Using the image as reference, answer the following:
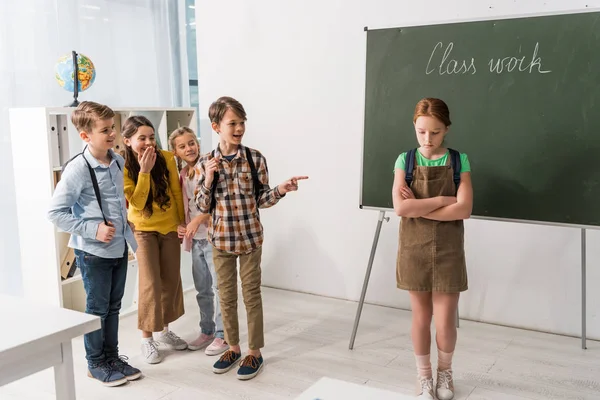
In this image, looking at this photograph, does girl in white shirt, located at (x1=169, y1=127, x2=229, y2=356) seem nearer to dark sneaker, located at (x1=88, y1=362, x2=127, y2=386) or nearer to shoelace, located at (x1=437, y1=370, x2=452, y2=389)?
dark sneaker, located at (x1=88, y1=362, x2=127, y2=386)

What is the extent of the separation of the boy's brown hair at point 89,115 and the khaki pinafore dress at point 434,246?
4.40ft

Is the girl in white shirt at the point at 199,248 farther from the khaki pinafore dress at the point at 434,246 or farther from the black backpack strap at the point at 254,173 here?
the khaki pinafore dress at the point at 434,246

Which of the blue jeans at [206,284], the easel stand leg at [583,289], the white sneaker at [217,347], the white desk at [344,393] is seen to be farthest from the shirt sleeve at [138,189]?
the easel stand leg at [583,289]

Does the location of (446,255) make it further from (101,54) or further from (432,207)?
(101,54)

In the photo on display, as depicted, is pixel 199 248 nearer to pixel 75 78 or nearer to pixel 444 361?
pixel 75 78

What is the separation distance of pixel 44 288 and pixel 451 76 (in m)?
2.43

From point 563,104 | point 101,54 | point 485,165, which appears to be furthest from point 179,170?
point 563,104

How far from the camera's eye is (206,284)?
3111 mm

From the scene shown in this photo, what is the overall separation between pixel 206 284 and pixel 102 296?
618 millimetres

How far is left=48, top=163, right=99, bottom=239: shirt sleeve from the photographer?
8.09 feet

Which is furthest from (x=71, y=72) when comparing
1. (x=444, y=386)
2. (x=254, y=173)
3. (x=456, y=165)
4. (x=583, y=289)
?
(x=583, y=289)

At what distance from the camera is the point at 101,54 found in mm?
3963

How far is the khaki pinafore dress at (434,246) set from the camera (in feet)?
7.77

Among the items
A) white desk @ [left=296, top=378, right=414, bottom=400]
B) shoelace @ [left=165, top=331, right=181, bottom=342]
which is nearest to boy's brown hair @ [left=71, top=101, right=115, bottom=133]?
shoelace @ [left=165, top=331, right=181, bottom=342]
